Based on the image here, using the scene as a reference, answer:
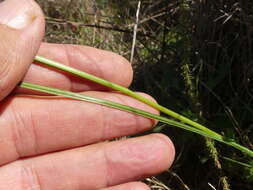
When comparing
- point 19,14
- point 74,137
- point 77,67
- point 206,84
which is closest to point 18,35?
point 19,14

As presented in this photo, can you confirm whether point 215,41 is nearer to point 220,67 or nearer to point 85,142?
point 220,67

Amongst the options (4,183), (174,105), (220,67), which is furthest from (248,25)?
(4,183)

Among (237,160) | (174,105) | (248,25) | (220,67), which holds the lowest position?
(237,160)

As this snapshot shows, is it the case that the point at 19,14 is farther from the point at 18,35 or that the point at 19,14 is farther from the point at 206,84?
the point at 206,84

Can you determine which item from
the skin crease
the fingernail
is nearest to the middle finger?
the skin crease

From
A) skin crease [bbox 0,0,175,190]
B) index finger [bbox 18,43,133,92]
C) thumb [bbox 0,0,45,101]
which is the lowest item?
skin crease [bbox 0,0,175,190]

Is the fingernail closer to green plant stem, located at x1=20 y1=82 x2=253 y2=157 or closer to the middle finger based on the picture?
green plant stem, located at x1=20 y1=82 x2=253 y2=157

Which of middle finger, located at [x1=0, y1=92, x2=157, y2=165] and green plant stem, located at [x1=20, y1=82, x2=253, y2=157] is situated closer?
green plant stem, located at [x1=20, y1=82, x2=253, y2=157]
